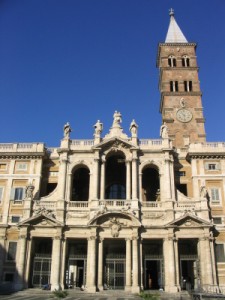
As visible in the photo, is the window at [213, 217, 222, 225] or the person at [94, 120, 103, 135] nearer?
the window at [213, 217, 222, 225]

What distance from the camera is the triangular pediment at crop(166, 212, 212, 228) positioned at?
38.1 m

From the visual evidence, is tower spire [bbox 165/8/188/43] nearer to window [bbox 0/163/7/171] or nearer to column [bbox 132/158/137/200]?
column [bbox 132/158/137/200]

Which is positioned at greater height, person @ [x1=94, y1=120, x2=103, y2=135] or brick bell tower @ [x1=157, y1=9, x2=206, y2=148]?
brick bell tower @ [x1=157, y1=9, x2=206, y2=148]

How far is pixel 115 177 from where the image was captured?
46.0m

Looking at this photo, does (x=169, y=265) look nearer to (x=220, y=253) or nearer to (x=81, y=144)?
(x=220, y=253)

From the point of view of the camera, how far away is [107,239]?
38.8 meters

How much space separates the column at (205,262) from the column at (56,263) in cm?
1516

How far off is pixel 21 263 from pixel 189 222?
61.7 feet

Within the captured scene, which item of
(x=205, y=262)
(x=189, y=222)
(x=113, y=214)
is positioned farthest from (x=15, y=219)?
(x=205, y=262)

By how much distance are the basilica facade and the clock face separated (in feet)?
33.7

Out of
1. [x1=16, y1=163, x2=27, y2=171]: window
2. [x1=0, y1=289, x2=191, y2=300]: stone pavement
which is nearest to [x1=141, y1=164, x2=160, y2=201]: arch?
[x1=0, y1=289, x2=191, y2=300]: stone pavement

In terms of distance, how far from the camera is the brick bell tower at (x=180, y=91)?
5344 centimetres

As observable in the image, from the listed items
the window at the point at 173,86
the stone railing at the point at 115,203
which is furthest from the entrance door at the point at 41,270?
the window at the point at 173,86

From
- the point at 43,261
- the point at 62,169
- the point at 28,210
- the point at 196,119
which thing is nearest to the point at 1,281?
the point at 43,261
